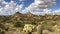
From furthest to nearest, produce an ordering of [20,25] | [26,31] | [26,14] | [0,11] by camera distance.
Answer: [26,14] → [0,11] → [20,25] → [26,31]

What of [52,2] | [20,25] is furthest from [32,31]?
[52,2]

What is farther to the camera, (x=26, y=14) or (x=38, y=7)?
(x=26, y=14)

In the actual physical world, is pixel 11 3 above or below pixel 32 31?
above

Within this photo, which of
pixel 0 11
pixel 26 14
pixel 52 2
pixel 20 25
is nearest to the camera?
pixel 20 25

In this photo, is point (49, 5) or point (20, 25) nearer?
point (20, 25)

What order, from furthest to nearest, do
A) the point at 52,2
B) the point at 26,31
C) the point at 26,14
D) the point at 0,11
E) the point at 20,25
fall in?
the point at 26,14
the point at 0,11
the point at 52,2
the point at 20,25
the point at 26,31

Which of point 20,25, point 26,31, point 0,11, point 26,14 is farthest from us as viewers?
point 26,14

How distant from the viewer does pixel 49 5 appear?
3728cm

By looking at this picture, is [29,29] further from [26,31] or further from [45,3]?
[45,3]

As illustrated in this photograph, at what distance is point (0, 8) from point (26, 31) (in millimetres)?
16498

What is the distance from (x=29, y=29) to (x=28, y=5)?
14713mm

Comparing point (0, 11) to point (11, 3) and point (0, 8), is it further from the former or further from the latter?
point (11, 3)

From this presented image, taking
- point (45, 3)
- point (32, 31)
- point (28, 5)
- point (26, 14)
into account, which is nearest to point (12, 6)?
point (28, 5)

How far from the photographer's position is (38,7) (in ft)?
126
